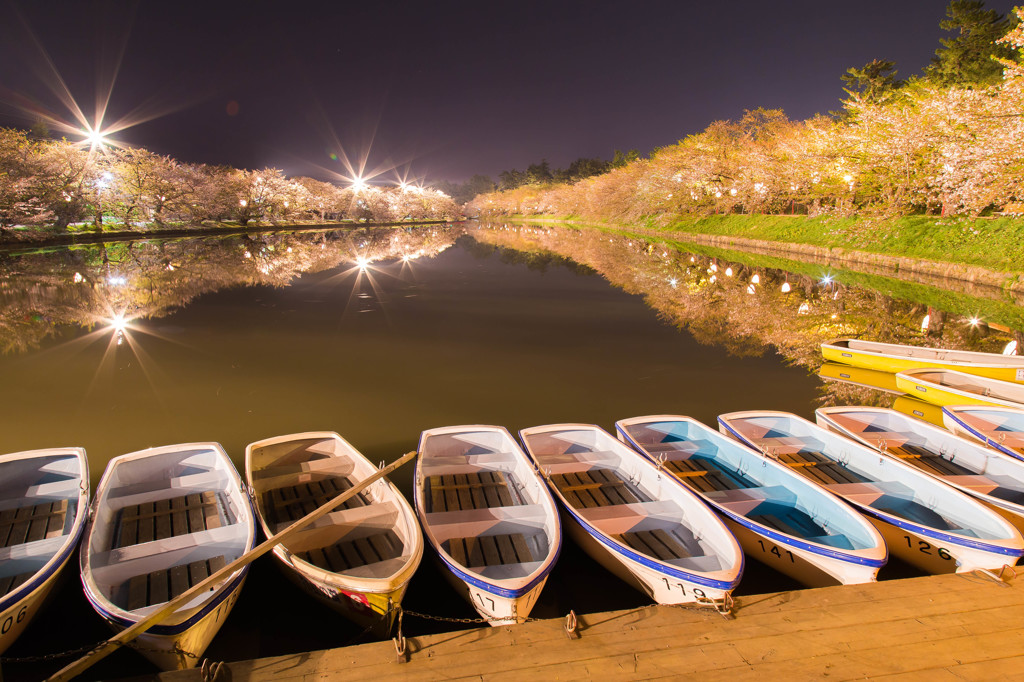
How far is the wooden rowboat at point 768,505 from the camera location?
492 cm

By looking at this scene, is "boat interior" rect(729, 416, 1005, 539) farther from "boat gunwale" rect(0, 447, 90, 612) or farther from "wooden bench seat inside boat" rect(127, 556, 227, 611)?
"boat gunwale" rect(0, 447, 90, 612)

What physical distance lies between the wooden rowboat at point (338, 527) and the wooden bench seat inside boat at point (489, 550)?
1.83 ft

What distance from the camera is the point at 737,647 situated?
3.86 m

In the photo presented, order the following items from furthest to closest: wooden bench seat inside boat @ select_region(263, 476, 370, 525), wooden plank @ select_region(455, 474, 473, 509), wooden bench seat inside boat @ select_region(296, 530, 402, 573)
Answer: wooden plank @ select_region(455, 474, 473, 509) < wooden bench seat inside boat @ select_region(263, 476, 370, 525) < wooden bench seat inside boat @ select_region(296, 530, 402, 573)

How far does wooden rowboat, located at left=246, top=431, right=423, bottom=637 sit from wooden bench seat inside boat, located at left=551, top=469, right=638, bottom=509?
2.12 metres

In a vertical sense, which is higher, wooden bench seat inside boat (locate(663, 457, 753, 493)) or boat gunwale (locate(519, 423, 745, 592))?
→ boat gunwale (locate(519, 423, 745, 592))

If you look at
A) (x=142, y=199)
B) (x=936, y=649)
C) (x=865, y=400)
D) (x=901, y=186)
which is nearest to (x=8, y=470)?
(x=936, y=649)

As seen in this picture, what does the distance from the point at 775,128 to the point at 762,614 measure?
6149cm

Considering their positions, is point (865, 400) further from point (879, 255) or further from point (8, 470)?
point (879, 255)

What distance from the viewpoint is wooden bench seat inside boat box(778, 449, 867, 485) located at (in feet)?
22.6

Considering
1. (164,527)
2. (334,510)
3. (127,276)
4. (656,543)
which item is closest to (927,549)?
(656,543)

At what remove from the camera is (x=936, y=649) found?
383 centimetres

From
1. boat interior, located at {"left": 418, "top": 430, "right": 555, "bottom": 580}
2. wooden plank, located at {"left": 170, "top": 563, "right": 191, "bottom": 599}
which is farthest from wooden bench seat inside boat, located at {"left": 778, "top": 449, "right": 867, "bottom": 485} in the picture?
wooden plank, located at {"left": 170, "top": 563, "right": 191, "bottom": 599}

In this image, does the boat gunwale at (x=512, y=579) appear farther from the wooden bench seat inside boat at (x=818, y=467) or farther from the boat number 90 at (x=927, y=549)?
the boat number 90 at (x=927, y=549)
